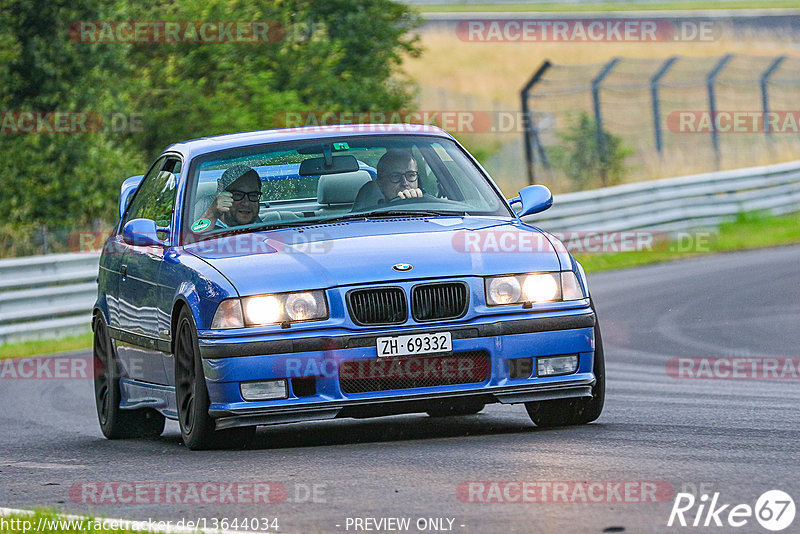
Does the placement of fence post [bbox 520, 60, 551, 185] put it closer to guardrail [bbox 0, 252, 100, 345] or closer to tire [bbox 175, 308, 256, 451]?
guardrail [bbox 0, 252, 100, 345]

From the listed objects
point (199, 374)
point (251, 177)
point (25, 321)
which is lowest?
point (25, 321)

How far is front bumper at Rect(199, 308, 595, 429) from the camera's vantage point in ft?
24.2

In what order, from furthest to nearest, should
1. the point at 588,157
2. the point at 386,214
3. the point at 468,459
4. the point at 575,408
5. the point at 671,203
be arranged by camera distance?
the point at 588,157 → the point at 671,203 → the point at 386,214 → the point at 575,408 → the point at 468,459

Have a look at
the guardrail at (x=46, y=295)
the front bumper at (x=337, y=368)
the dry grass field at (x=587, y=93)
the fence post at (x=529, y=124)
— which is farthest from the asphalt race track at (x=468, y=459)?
the dry grass field at (x=587, y=93)

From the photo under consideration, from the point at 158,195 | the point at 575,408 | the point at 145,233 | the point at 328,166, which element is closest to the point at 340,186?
the point at 328,166

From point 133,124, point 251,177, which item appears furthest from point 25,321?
point 251,177

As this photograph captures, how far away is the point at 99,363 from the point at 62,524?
14.4 feet

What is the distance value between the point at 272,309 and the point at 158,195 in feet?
7.52

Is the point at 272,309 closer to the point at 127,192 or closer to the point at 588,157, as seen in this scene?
the point at 127,192

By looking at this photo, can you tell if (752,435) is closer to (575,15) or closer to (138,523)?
(138,523)

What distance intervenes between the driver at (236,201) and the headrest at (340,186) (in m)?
0.34

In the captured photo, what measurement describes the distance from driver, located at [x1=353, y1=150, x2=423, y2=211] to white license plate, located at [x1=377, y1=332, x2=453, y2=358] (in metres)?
1.36

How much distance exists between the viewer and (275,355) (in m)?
7.39

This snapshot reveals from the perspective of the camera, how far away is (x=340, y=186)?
873cm
